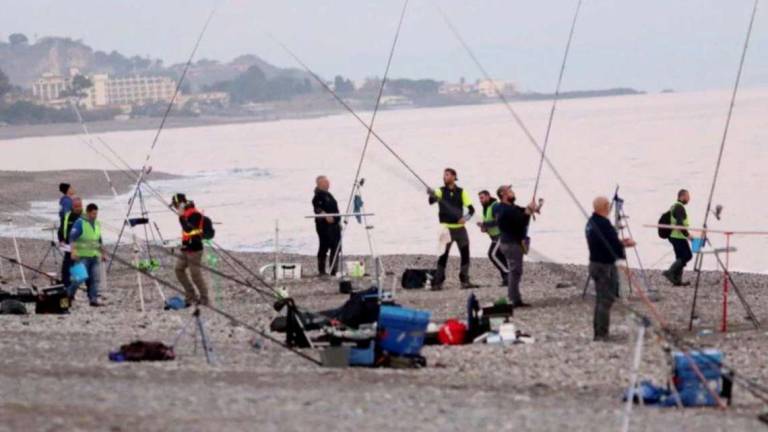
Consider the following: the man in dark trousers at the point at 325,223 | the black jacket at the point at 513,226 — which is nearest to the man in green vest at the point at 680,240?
the black jacket at the point at 513,226

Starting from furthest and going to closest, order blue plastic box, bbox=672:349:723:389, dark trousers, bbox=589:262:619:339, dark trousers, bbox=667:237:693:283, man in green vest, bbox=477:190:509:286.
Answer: dark trousers, bbox=667:237:693:283 → man in green vest, bbox=477:190:509:286 → dark trousers, bbox=589:262:619:339 → blue plastic box, bbox=672:349:723:389

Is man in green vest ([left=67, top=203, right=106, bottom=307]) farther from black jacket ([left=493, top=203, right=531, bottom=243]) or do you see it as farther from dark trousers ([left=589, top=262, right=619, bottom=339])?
dark trousers ([left=589, top=262, right=619, bottom=339])

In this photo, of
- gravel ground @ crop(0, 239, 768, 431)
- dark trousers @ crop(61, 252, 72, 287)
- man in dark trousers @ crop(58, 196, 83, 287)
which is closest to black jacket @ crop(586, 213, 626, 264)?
gravel ground @ crop(0, 239, 768, 431)

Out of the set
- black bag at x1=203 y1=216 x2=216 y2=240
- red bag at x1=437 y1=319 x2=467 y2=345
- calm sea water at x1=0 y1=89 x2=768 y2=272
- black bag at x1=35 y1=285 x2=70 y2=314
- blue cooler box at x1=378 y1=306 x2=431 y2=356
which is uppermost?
black bag at x1=203 y1=216 x2=216 y2=240

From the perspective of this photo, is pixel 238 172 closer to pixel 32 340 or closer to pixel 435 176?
pixel 435 176

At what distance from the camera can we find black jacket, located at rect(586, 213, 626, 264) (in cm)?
1573

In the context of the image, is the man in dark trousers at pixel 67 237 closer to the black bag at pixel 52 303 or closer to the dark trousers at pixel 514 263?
the black bag at pixel 52 303

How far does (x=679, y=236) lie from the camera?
2212 cm

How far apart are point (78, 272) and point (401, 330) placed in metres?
6.96

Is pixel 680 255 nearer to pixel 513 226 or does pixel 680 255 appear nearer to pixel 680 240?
pixel 680 240

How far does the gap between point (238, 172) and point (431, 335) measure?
6650 centimetres

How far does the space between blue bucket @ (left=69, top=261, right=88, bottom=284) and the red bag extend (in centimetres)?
567

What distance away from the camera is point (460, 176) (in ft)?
234

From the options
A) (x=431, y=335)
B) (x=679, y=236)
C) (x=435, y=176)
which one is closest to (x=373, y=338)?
(x=431, y=335)
